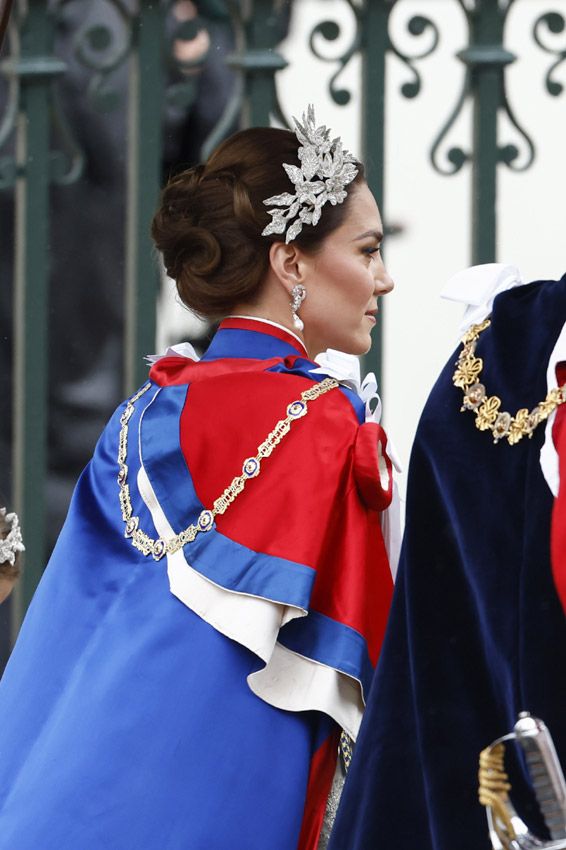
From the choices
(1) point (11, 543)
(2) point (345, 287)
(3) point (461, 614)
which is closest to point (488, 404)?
(3) point (461, 614)

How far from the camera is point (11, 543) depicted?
331cm

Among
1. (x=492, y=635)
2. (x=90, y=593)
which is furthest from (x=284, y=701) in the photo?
(x=492, y=635)

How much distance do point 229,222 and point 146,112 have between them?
0.81 metres

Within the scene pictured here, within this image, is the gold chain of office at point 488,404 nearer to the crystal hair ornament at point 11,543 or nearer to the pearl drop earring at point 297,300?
the pearl drop earring at point 297,300

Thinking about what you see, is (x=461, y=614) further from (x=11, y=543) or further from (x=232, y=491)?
(x=11, y=543)

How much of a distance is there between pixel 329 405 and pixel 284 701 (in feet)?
1.48

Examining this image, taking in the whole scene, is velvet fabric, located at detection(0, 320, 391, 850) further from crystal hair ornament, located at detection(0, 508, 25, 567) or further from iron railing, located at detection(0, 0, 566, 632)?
iron railing, located at detection(0, 0, 566, 632)

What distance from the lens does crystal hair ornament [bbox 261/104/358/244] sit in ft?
9.36

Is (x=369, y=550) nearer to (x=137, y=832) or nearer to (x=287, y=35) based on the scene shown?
(x=137, y=832)

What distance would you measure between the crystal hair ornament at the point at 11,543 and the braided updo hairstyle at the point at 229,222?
662 mm

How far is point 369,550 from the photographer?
2.66 m

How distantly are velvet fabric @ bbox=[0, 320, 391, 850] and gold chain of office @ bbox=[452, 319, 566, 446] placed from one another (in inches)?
24.1

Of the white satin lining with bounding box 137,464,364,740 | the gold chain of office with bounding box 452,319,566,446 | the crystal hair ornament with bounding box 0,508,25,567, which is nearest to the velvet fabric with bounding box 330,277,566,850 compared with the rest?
the gold chain of office with bounding box 452,319,566,446

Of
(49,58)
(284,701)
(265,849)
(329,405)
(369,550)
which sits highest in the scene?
(49,58)
